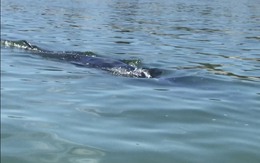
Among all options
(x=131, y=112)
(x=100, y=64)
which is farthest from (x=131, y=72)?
(x=131, y=112)

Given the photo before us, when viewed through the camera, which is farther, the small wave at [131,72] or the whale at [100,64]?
the whale at [100,64]

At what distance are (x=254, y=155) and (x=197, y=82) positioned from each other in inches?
185

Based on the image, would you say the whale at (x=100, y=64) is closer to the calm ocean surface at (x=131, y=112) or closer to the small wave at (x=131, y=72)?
the small wave at (x=131, y=72)

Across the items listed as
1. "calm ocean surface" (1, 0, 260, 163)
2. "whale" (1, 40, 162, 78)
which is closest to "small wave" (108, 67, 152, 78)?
"whale" (1, 40, 162, 78)

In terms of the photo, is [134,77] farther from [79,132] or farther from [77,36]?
[77,36]

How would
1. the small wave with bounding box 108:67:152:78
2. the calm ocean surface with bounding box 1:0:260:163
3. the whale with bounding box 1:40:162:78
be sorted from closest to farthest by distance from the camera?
1. the calm ocean surface with bounding box 1:0:260:163
2. the small wave with bounding box 108:67:152:78
3. the whale with bounding box 1:40:162:78

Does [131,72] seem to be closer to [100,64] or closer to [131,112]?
[100,64]

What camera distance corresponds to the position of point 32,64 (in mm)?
9875

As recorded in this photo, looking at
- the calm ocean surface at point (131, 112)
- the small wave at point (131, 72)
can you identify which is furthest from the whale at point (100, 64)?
the calm ocean surface at point (131, 112)

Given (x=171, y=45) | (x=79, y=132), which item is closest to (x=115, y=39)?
(x=171, y=45)

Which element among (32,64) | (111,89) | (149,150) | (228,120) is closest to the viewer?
(149,150)

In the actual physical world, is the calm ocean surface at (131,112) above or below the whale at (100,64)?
below

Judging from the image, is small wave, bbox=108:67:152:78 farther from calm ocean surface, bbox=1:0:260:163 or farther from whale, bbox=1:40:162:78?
calm ocean surface, bbox=1:0:260:163

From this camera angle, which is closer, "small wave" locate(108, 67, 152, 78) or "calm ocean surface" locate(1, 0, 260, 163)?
"calm ocean surface" locate(1, 0, 260, 163)
